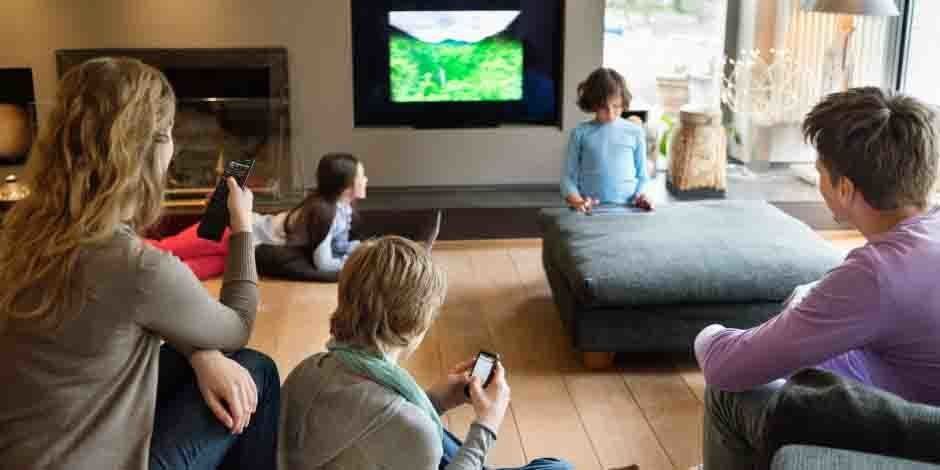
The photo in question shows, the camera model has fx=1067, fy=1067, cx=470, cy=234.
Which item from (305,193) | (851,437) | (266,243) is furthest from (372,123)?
(851,437)

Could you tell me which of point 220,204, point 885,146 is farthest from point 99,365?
point 885,146

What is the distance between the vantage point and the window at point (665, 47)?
552 cm

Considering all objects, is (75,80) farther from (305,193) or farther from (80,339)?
(305,193)

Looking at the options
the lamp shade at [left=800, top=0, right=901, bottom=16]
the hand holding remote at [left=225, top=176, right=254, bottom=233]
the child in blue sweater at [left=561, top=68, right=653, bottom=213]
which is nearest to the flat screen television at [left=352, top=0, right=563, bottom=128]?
the child in blue sweater at [left=561, top=68, right=653, bottom=213]

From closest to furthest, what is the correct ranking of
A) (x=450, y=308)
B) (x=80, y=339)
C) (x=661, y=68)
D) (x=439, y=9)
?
(x=80, y=339)
(x=450, y=308)
(x=439, y=9)
(x=661, y=68)

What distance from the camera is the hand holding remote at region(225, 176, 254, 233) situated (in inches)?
81.6

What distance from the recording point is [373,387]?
1.72m

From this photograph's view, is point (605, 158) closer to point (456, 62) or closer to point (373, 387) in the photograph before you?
point (456, 62)

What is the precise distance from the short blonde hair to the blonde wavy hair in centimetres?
36

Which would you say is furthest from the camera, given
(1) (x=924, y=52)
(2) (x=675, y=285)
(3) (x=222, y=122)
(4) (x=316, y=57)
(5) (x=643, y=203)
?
(1) (x=924, y=52)

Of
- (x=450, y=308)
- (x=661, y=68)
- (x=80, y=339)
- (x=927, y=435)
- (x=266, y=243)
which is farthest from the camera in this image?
(x=661, y=68)

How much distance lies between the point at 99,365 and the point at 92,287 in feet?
0.43

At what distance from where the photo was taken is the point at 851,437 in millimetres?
1528

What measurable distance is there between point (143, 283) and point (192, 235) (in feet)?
9.48
